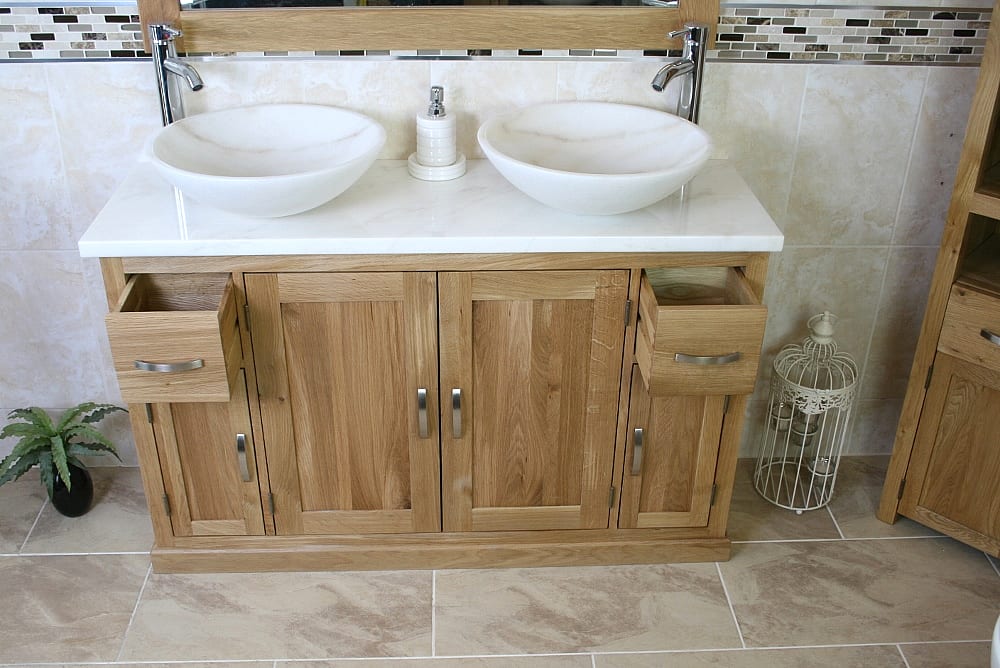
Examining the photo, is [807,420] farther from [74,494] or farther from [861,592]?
[74,494]

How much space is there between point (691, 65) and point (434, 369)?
0.79 metres

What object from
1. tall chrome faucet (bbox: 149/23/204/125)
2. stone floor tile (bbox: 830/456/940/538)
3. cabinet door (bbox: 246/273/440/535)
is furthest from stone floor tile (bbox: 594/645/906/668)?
tall chrome faucet (bbox: 149/23/204/125)

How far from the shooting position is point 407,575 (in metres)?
2.05

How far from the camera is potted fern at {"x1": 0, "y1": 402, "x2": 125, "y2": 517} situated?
212 cm

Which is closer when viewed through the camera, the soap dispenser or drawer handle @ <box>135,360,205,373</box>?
drawer handle @ <box>135,360,205,373</box>

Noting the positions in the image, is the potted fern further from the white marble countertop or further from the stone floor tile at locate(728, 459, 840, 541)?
the stone floor tile at locate(728, 459, 840, 541)

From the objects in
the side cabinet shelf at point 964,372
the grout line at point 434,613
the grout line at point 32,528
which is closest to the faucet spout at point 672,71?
the side cabinet shelf at point 964,372

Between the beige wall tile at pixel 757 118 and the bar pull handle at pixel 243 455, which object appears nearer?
the bar pull handle at pixel 243 455

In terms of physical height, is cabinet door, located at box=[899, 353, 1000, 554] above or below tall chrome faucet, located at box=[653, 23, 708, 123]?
below

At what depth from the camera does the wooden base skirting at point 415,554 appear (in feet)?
6.63

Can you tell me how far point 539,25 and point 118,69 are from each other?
0.86 meters

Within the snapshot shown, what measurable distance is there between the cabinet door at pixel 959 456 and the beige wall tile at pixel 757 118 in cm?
53

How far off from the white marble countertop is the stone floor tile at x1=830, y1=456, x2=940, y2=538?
0.82 metres

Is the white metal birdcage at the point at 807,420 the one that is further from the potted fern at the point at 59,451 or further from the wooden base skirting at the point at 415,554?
the potted fern at the point at 59,451
